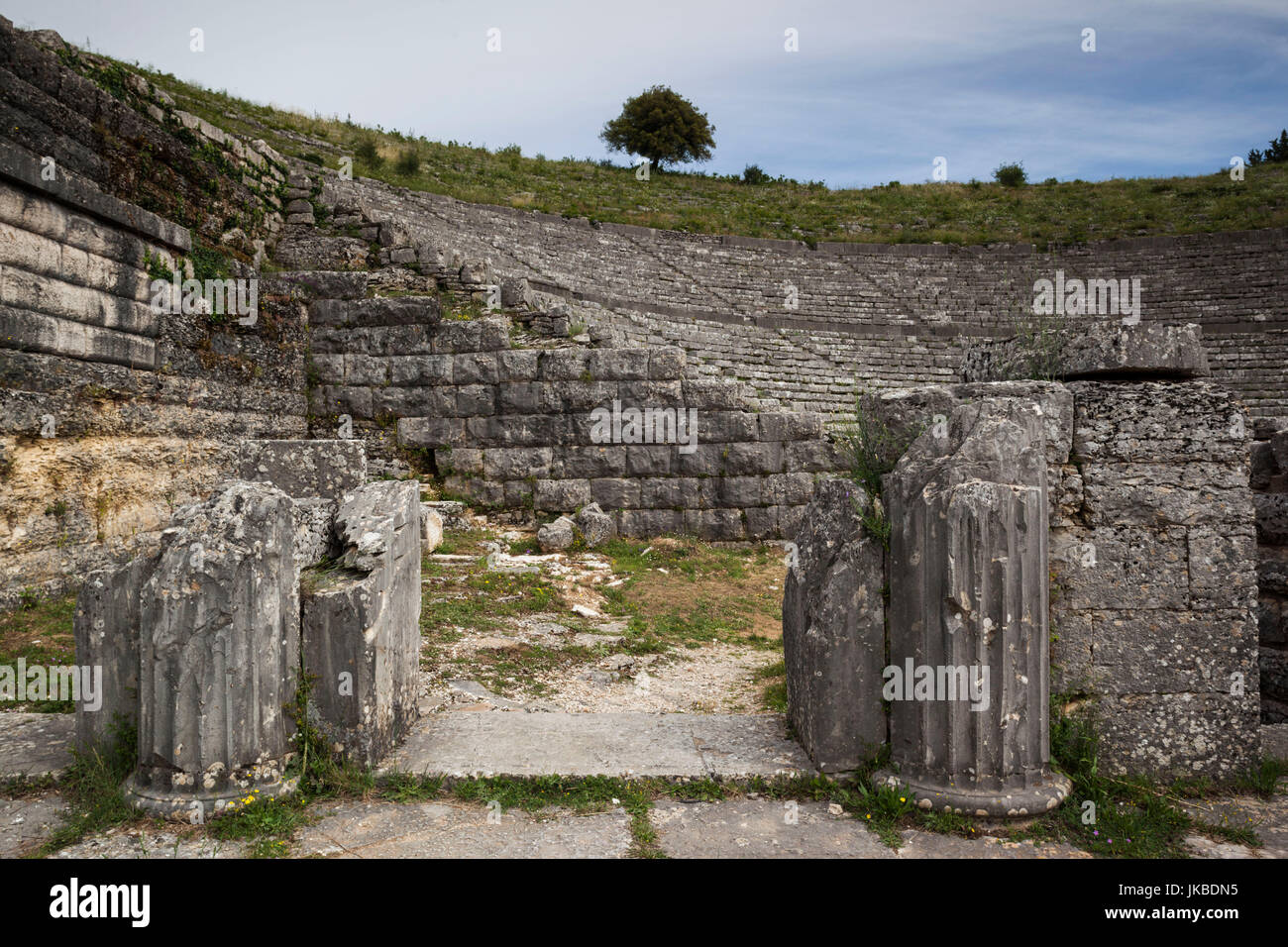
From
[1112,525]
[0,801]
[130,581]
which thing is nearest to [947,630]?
[1112,525]

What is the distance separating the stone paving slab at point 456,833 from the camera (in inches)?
108

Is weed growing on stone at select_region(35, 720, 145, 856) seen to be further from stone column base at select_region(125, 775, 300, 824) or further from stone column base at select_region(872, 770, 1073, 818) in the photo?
stone column base at select_region(872, 770, 1073, 818)

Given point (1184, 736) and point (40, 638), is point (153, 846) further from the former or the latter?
point (1184, 736)

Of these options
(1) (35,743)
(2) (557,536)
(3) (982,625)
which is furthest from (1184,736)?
(2) (557,536)

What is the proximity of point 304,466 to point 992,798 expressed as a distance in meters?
4.14

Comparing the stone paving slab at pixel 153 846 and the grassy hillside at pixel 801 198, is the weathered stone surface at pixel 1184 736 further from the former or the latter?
the grassy hillside at pixel 801 198

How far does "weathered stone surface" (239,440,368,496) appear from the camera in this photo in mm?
4723

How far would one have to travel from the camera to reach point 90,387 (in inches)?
252

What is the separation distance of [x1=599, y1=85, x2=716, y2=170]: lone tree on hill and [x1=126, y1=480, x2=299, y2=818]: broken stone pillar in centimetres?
3755

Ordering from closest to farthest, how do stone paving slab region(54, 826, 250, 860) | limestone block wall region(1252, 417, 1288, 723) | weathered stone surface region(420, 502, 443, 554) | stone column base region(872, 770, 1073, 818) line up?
stone paving slab region(54, 826, 250, 860) < stone column base region(872, 770, 1073, 818) < limestone block wall region(1252, 417, 1288, 723) < weathered stone surface region(420, 502, 443, 554)

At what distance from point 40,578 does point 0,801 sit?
3.41m

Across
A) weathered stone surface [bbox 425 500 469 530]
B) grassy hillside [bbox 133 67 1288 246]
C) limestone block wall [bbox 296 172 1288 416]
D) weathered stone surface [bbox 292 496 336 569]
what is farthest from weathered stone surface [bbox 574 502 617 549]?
grassy hillside [bbox 133 67 1288 246]

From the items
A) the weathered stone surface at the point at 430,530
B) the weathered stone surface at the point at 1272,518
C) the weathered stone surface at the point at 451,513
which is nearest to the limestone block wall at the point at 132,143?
the weathered stone surface at the point at 451,513

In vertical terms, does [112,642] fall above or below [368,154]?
below
